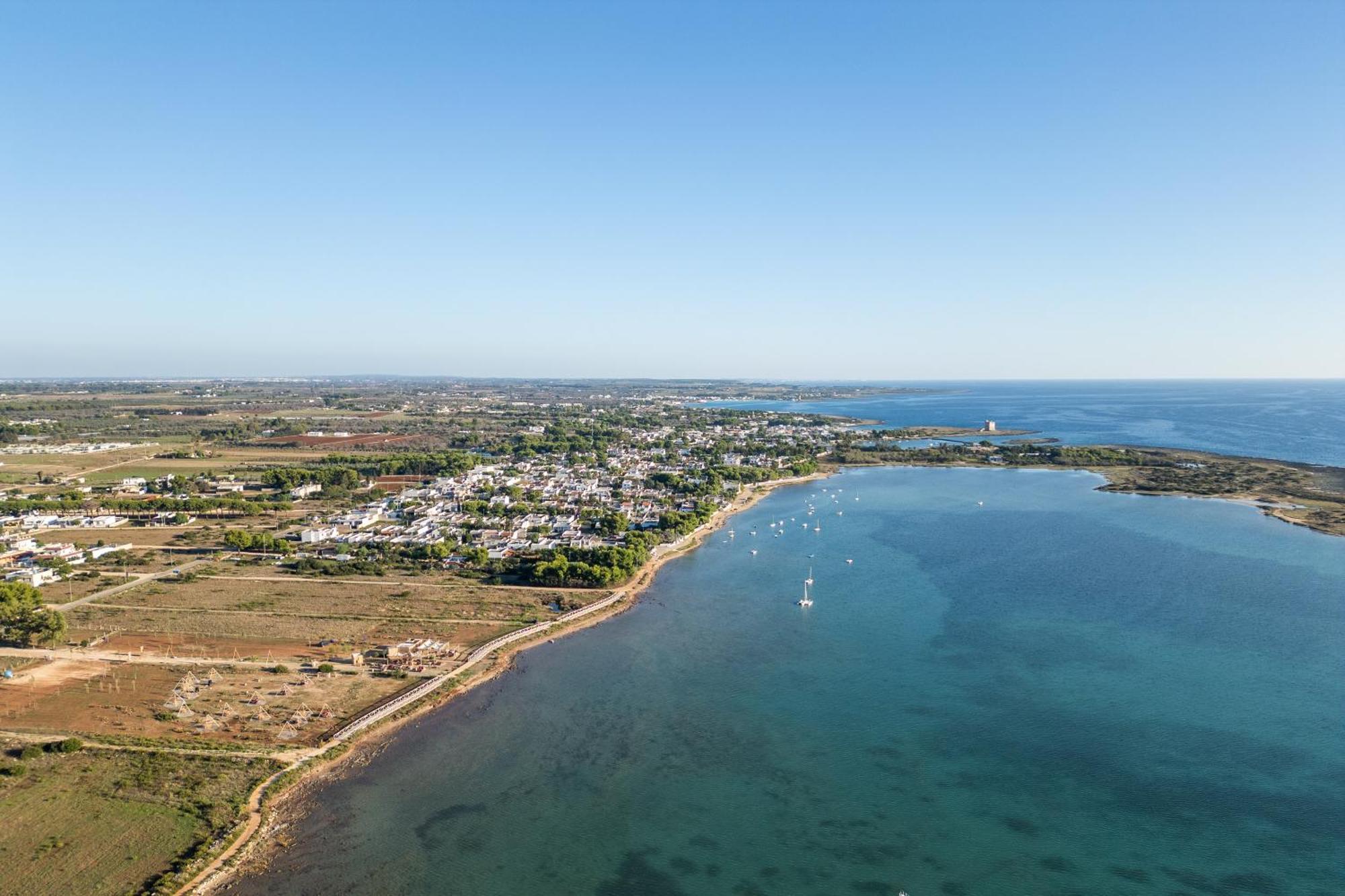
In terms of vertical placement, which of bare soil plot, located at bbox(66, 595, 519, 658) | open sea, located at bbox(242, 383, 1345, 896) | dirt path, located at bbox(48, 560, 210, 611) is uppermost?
dirt path, located at bbox(48, 560, 210, 611)

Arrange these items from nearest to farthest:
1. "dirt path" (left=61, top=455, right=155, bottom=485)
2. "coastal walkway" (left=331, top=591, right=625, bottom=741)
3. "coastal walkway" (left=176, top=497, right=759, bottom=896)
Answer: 1. "coastal walkway" (left=176, top=497, right=759, bottom=896)
2. "coastal walkway" (left=331, top=591, right=625, bottom=741)
3. "dirt path" (left=61, top=455, right=155, bottom=485)

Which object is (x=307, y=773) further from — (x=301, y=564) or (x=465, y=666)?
(x=301, y=564)

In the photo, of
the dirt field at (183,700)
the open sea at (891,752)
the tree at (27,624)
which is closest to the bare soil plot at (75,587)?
the tree at (27,624)

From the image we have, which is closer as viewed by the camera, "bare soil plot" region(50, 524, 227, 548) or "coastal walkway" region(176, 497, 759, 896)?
"coastal walkway" region(176, 497, 759, 896)

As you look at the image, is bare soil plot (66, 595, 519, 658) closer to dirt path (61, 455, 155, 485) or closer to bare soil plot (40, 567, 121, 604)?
bare soil plot (40, 567, 121, 604)

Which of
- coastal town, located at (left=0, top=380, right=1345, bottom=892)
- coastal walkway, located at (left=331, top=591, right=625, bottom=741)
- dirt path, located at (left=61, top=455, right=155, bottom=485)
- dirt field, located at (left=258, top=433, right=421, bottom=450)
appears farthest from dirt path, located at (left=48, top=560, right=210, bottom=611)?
dirt field, located at (left=258, top=433, right=421, bottom=450)

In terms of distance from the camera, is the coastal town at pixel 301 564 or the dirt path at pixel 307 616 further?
the dirt path at pixel 307 616

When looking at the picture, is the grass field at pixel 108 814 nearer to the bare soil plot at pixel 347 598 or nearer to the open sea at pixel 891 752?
the open sea at pixel 891 752
